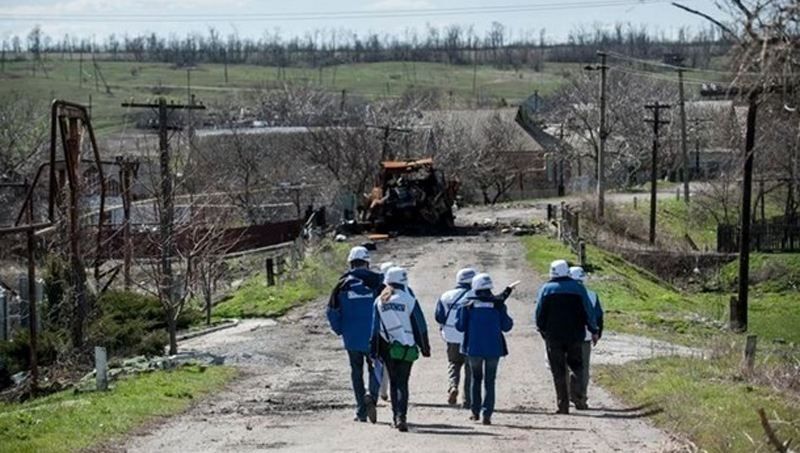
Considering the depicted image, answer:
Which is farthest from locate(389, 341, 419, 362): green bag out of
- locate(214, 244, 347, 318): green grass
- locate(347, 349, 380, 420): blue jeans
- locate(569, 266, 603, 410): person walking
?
locate(214, 244, 347, 318): green grass

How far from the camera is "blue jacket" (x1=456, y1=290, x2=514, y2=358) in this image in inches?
702

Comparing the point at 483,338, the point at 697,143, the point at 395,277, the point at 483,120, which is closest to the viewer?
the point at 395,277

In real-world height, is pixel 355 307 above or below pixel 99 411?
above

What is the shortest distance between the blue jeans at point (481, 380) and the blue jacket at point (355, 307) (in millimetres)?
1389

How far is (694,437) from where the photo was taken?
15828 millimetres

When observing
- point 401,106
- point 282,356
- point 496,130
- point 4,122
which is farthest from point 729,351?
point 401,106

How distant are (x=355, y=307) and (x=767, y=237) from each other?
2200 inches

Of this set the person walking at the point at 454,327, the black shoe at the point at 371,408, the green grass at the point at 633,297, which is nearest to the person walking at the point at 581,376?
the person walking at the point at 454,327

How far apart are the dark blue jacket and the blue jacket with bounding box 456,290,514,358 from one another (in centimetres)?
124

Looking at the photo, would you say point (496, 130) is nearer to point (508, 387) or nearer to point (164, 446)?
point (508, 387)

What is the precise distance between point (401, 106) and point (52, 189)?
86629 millimetres

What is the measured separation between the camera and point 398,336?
17.0m

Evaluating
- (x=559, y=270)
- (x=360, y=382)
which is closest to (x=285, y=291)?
(x=559, y=270)

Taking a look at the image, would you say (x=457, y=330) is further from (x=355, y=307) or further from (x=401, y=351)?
(x=401, y=351)
